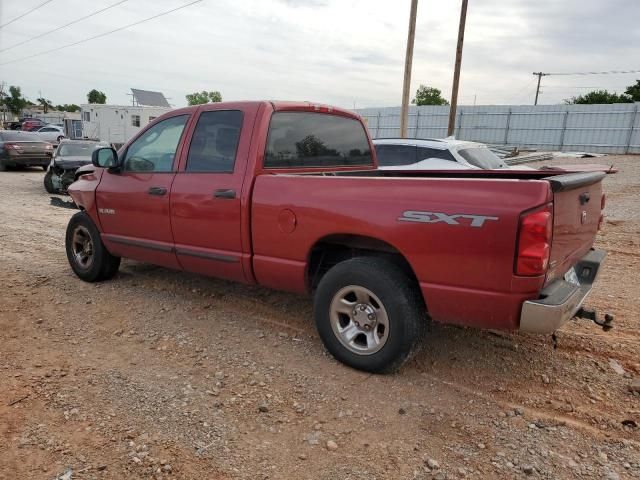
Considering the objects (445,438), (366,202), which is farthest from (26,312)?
(445,438)

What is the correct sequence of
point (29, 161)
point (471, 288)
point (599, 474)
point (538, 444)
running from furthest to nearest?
point (29, 161), point (471, 288), point (538, 444), point (599, 474)

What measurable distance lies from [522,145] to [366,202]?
24936 mm

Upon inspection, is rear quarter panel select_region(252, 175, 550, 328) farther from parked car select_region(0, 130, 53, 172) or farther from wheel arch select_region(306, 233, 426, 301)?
parked car select_region(0, 130, 53, 172)

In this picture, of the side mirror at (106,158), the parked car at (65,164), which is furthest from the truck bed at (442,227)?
the parked car at (65,164)

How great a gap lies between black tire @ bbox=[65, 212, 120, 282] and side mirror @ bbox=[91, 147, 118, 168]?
77cm

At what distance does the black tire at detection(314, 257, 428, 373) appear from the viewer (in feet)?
10.6

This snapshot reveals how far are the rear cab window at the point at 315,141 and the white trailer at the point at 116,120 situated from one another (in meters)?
25.9

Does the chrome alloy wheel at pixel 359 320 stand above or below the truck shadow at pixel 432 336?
above

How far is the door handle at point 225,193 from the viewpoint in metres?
3.93

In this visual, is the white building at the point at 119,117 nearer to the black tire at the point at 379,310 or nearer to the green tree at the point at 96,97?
the black tire at the point at 379,310

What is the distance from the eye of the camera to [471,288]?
2.94m

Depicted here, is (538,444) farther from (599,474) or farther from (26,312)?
(26,312)

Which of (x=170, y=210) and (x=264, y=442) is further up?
(x=170, y=210)

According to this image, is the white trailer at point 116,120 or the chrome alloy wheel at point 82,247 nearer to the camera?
the chrome alloy wheel at point 82,247
